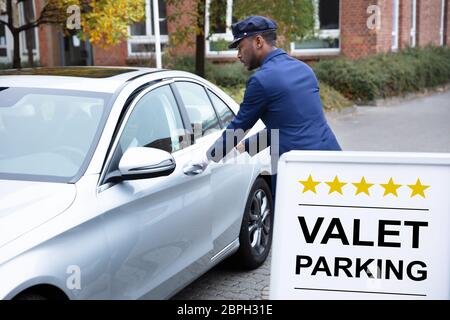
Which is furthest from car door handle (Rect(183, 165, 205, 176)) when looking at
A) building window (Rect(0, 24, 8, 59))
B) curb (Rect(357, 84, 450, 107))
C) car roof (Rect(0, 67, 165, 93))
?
building window (Rect(0, 24, 8, 59))

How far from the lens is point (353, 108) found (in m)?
17.2

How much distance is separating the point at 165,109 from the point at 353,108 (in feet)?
43.5

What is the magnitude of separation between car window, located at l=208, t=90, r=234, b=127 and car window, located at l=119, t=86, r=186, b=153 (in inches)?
30.8

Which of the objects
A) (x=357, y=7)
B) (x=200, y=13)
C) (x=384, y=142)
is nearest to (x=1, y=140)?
(x=384, y=142)

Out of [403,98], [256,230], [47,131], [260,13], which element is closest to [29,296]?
[47,131]

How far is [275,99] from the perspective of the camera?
4.12 m

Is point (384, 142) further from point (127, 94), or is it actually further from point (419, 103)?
point (127, 94)

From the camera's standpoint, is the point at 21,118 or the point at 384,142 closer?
the point at 21,118

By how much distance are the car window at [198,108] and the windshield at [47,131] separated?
0.91m

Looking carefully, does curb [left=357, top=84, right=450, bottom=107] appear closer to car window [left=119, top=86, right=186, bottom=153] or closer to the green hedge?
the green hedge

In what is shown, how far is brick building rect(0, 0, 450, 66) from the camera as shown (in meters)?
20.6

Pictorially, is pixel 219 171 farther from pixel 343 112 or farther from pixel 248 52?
pixel 343 112

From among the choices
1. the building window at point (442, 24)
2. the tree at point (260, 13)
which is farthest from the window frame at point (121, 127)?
the building window at point (442, 24)

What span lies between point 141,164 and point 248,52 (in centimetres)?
117
